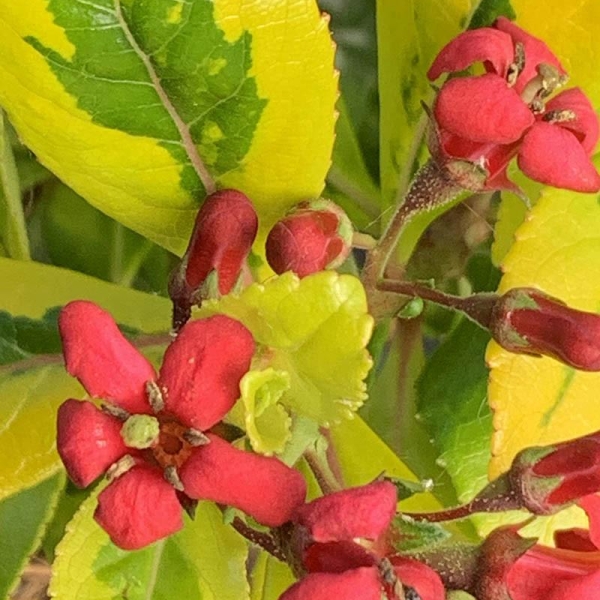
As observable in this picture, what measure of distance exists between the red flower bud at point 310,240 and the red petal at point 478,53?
95 millimetres

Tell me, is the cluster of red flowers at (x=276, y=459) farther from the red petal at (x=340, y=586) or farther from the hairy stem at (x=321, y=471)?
the hairy stem at (x=321, y=471)

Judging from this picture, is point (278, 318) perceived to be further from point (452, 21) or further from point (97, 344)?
point (452, 21)

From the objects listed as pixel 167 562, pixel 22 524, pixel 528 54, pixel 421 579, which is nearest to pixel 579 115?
pixel 528 54

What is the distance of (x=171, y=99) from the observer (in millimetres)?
601

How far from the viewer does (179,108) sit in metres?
0.61

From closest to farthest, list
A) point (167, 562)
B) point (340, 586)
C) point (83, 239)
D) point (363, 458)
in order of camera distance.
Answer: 1. point (340, 586)
2. point (167, 562)
3. point (363, 458)
4. point (83, 239)

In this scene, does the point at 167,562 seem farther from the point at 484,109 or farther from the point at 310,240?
the point at 484,109

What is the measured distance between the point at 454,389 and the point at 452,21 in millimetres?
279

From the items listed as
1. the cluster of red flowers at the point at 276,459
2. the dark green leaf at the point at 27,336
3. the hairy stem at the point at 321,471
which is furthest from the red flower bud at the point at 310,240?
the dark green leaf at the point at 27,336

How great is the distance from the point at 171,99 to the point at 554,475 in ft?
0.93

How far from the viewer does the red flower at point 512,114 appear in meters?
0.52

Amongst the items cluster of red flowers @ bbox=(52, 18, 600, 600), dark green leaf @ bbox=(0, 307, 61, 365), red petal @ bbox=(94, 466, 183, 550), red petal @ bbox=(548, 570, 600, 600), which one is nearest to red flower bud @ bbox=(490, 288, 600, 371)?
cluster of red flowers @ bbox=(52, 18, 600, 600)

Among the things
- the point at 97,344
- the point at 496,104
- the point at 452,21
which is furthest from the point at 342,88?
the point at 97,344

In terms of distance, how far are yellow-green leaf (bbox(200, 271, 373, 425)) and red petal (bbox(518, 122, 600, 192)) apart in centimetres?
13
